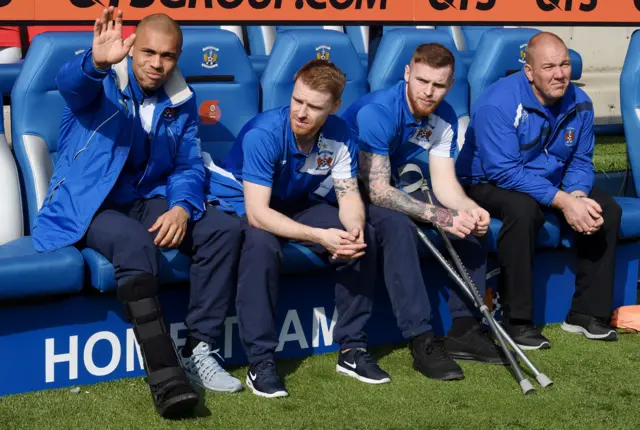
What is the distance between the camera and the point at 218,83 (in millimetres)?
4629

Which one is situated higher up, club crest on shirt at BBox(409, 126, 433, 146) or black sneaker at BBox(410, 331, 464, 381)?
club crest on shirt at BBox(409, 126, 433, 146)

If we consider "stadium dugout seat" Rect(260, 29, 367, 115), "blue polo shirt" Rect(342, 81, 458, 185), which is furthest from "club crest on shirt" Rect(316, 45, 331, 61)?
"blue polo shirt" Rect(342, 81, 458, 185)

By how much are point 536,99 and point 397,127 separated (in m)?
0.74

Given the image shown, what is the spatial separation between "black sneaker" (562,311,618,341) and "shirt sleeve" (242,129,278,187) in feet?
5.19

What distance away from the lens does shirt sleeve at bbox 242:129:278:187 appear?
380 cm

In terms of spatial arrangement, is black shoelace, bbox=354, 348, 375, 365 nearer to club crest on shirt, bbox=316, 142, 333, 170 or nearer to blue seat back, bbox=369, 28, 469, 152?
club crest on shirt, bbox=316, 142, 333, 170

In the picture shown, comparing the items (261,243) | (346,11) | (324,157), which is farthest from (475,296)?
(346,11)

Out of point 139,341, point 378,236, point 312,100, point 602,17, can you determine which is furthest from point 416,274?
point 602,17

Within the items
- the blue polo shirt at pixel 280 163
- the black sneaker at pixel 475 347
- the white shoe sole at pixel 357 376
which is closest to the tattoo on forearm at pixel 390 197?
the blue polo shirt at pixel 280 163

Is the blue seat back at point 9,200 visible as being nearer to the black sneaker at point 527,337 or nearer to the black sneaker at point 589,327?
the black sneaker at point 527,337

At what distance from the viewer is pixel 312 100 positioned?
3.76m

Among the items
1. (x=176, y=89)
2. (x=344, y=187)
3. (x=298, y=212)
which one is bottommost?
(x=298, y=212)

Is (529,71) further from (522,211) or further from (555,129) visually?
(522,211)

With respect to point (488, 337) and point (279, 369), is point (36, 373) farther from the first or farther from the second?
point (488, 337)
